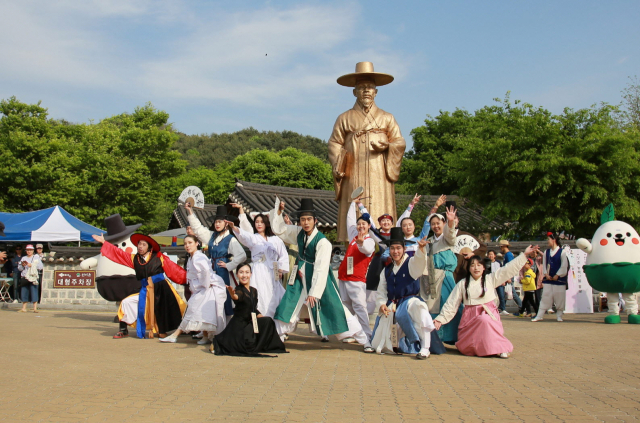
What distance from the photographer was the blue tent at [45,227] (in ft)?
59.5

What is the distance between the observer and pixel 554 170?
15.5m

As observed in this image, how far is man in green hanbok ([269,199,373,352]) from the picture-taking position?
705 centimetres

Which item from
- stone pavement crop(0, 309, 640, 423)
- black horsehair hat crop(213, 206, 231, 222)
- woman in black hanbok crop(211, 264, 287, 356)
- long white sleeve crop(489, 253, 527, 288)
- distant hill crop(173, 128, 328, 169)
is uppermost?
distant hill crop(173, 128, 328, 169)

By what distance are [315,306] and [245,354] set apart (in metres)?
0.99

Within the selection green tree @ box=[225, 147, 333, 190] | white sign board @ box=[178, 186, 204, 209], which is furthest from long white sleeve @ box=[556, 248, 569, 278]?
green tree @ box=[225, 147, 333, 190]

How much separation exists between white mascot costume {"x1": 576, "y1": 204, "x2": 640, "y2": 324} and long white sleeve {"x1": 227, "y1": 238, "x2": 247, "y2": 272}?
6172 millimetres

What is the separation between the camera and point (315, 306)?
7.08 metres

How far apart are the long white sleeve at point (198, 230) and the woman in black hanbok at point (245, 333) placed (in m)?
1.89

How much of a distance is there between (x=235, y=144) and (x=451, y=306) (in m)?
54.9

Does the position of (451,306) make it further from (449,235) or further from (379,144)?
(379,144)

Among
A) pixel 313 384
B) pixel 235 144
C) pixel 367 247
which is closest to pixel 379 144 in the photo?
pixel 367 247

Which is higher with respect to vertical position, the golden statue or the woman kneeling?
the golden statue

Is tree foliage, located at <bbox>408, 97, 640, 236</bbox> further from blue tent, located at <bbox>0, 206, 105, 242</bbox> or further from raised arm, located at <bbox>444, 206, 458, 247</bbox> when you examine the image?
blue tent, located at <bbox>0, 206, 105, 242</bbox>

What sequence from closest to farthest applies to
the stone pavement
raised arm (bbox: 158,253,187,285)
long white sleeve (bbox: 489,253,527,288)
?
the stone pavement, long white sleeve (bbox: 489,253,527,288), raised arm (bbox: 158,253,187,285)
